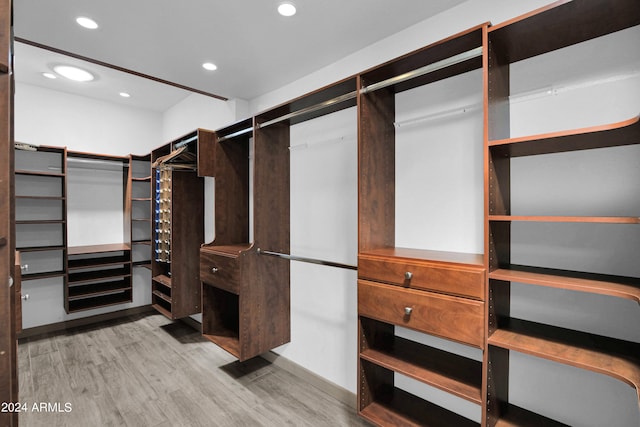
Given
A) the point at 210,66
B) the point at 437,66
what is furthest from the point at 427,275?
the point at 210,66

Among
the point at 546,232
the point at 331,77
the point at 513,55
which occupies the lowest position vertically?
the point at 546,232

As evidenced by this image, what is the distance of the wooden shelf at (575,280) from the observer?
1.07 m

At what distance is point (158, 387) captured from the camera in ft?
8.61

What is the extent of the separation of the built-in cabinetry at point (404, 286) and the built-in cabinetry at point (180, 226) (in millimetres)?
2206

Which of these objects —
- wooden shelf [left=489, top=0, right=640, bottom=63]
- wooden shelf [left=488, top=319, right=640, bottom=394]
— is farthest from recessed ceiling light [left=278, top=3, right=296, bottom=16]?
wooden shelf [left=488, top=319, right=640, bottom=394]

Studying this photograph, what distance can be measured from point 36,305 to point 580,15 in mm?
5429

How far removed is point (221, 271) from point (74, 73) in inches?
110

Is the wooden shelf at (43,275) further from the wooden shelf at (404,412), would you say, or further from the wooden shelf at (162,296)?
the wooden shelf at (404,412)

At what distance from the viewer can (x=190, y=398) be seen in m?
2.48

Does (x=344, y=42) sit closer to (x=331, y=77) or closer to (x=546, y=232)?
(x=331, y=77)

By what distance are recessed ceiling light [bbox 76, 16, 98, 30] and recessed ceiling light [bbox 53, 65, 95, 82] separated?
62.4 inches

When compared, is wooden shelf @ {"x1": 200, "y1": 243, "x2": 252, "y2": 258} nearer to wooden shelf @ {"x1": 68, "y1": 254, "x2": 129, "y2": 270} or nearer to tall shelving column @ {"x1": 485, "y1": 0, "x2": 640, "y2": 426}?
tall shelving column @ {"x1": 485, "y1": 0, "x2": 640, "y2": 426}

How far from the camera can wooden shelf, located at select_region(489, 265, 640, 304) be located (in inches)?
42.1

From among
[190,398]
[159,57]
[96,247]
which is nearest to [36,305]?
[96,247]
